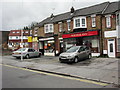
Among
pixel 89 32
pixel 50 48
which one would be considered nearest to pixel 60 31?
pixel 50 48

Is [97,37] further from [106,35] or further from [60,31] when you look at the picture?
[60,31]

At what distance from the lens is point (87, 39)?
2089 centimetres

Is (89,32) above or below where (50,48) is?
above

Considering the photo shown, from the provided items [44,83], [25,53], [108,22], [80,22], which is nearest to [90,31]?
[108,22]

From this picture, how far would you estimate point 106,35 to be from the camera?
62.6 ft

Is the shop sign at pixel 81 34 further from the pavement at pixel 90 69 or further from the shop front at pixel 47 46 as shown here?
the pavement at pixel 90 69

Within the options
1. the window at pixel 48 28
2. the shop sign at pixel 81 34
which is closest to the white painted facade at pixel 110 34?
the shop sign at pixel 81 34

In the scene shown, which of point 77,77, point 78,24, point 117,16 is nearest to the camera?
point 77,77

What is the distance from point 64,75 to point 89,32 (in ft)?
38.3

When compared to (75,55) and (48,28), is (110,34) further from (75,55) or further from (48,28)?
(48,28)

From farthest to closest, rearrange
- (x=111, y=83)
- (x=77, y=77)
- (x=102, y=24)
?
(x=102, y=24)
(x=77, y=77)
(x=111, y=83)

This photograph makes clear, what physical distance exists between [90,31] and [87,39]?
160cm

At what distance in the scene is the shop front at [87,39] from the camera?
1986 centimetres

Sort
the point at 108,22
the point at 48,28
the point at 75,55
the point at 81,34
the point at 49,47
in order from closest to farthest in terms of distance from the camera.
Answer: the point at 75,55 → the point at 108,22 → the point at 81,34 → the point at 49,47 → the point at 48,28
